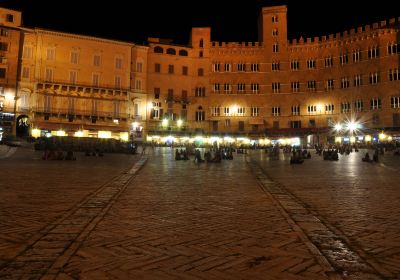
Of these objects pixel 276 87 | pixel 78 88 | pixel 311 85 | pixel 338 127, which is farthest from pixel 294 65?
pixel 78 88

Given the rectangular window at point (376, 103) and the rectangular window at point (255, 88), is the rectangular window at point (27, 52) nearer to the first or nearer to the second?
the rectangular window at point (255, 88)

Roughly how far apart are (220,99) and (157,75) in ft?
37.1

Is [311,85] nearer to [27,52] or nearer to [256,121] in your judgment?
[256,121]

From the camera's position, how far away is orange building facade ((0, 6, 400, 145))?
51.1 metres

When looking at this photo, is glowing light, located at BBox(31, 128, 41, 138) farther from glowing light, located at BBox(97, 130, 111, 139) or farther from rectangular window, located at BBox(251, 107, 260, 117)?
rectangular window, located at BBox(251, 107, 260, 117)

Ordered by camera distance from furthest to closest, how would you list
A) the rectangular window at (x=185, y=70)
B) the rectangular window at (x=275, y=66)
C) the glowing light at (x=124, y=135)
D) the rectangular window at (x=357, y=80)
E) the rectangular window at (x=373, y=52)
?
1. the rectangular window at (x=185, y=70)
2. the rectangular window at (x=275, y=66)
3. the glowing light at (x=124, y=135)
4. the rectangular window at (x=357, y=80)
5. the rectangular window at (x=373, y=52)

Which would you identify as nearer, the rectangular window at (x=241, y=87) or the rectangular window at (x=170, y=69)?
the rectangular window at (x=170, y=69)

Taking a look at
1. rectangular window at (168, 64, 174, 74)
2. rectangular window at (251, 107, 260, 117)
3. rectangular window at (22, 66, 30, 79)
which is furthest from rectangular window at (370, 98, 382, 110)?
rectangular window at (22, 66, 30, 79)

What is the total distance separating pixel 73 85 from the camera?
52031 mm

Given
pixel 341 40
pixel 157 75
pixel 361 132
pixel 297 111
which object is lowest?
pixel 361 132

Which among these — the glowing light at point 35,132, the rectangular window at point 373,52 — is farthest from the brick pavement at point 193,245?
the rectangular window at point 373,52

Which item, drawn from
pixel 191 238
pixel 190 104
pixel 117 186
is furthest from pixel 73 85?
pixel 191 238

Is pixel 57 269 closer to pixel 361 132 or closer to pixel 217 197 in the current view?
pixel 217 197

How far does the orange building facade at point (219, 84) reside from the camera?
51.1 metres
